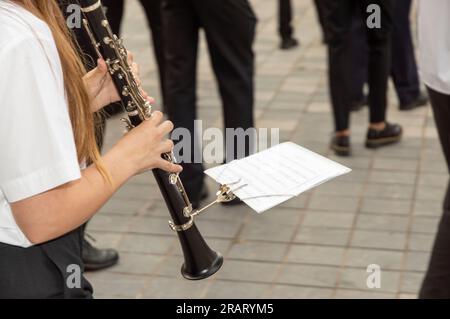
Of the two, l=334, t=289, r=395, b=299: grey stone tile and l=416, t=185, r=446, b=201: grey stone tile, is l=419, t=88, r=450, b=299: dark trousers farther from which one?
l=416, t=185, r=446, b=201: grey stone tile

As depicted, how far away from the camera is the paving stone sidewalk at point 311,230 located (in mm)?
3309

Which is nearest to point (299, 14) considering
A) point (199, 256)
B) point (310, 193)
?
point (310, 193)

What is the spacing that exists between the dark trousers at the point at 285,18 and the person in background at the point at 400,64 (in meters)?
1.43

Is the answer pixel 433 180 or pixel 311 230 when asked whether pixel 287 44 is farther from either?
pixel 311 230

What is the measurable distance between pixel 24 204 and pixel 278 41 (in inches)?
220

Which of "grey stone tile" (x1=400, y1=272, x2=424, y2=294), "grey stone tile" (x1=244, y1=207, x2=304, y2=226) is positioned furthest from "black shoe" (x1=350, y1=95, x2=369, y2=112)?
"grey stone tile" (x1=400, y1=272, x2=424, y2=294)

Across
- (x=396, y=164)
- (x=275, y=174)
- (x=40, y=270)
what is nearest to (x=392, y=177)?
(x=396, y=164)

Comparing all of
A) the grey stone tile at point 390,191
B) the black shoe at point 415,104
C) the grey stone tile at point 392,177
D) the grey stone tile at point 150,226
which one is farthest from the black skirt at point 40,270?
the black shoe at point 415,104

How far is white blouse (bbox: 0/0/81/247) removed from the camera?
1.45 meters

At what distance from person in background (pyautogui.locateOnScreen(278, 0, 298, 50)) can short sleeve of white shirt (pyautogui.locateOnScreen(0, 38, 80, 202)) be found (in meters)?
5.14

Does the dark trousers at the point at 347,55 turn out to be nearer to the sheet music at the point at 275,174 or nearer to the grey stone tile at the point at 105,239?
the grey stone tile at the point at 105,239

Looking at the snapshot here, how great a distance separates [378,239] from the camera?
3633mm

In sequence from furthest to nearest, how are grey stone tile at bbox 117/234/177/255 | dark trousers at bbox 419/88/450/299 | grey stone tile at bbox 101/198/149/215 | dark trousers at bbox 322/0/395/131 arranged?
dark trousers at bbox 322/0/395/131 < grey stone tile at bbox 101/198/149/215 < grey stone tile at bbox 117/234/177/255 < dark trousers at bbox 419/88/450/299

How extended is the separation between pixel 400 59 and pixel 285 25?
174 centimetres
